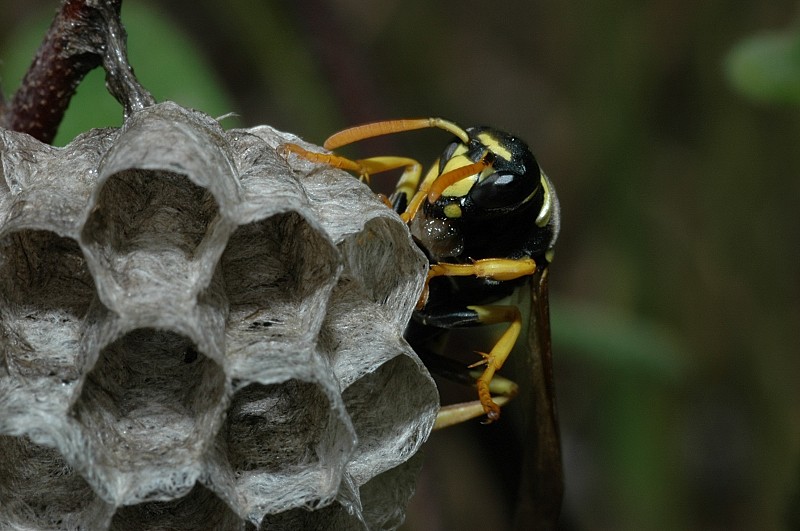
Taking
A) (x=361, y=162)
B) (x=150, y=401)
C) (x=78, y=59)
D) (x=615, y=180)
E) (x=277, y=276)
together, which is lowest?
(x=150, y=401)

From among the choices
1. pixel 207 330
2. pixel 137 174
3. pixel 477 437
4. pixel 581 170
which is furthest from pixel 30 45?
pixel 581 170

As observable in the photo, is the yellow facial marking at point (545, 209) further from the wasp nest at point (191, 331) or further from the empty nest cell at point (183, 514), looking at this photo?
the empty nest cell at point (183, 514)

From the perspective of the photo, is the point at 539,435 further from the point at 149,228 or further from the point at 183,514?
the point at 149,228

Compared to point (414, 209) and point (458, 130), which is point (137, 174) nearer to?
point (414, 209)

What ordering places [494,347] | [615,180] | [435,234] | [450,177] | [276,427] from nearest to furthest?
[276,427] → [450,177] → [435,234] → [494,347] → [615,180]

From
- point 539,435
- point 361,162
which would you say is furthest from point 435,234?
point 539,435

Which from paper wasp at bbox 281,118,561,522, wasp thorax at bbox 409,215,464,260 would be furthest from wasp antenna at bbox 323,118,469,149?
wasp thorax at bbox 409,215,464,260
